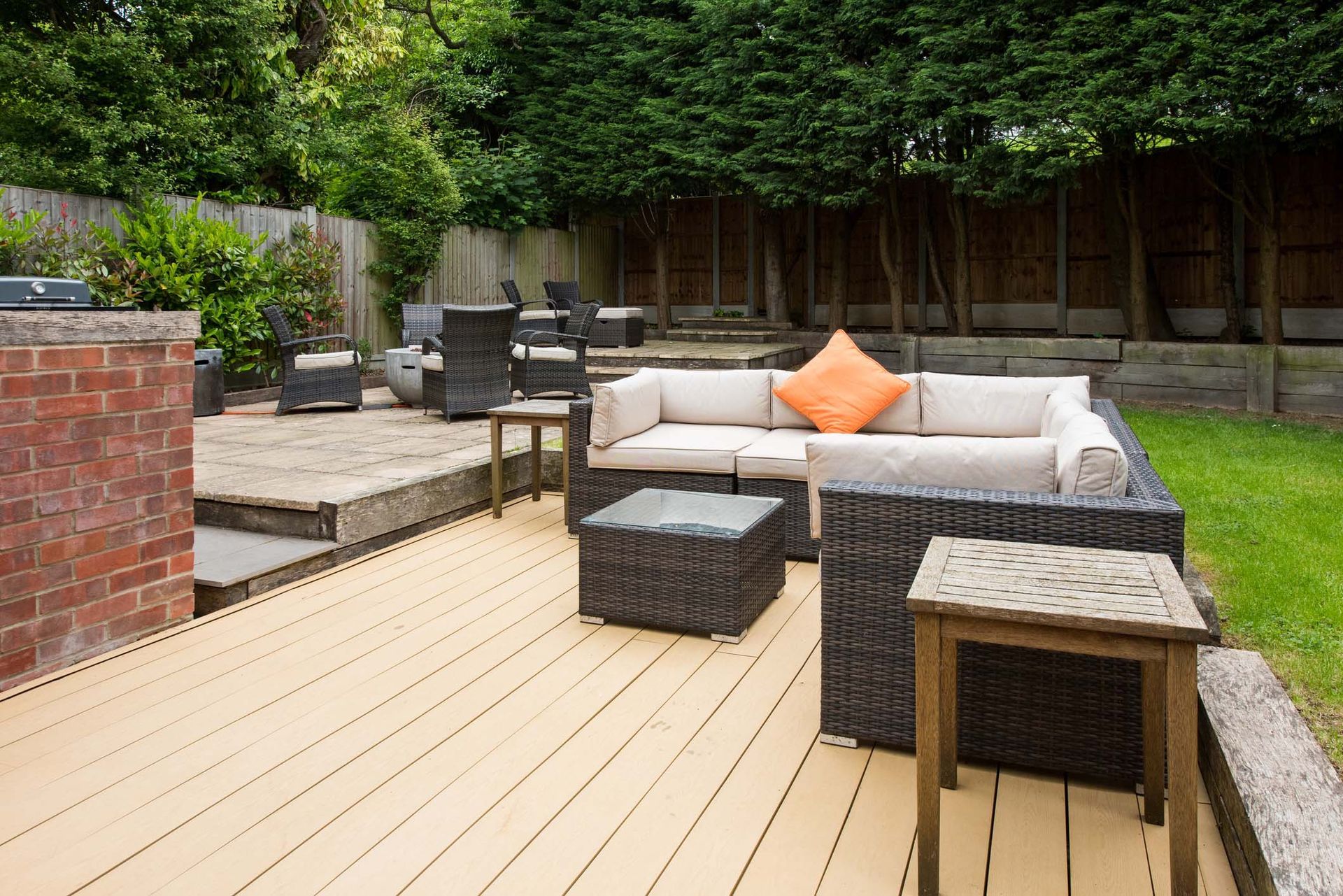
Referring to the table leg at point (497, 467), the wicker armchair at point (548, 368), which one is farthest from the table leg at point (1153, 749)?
the wicker armchair at point (548, 368)

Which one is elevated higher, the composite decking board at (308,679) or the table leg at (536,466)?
the table leg at (536,466)

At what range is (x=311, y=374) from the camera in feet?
24.1

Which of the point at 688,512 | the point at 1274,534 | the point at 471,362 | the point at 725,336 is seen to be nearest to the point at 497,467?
the point at 688,512

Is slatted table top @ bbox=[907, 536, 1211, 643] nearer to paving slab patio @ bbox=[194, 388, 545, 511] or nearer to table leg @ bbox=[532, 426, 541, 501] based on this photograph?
paving slab patio @ bbox=[194, 388, 545, 511]

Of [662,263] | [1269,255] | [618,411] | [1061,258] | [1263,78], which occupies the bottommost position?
[618,411]

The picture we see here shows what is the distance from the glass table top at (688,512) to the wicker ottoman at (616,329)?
7.84 meters

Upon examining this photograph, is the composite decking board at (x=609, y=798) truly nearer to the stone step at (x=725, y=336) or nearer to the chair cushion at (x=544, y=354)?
the chair cushion at (x=544, y=354)

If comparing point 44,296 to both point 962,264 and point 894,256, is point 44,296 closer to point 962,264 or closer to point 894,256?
point 962,264

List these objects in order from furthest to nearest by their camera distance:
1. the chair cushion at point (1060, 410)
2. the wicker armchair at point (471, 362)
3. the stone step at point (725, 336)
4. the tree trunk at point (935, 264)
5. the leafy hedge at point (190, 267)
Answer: the stone step at point (725, 336)
the tree trunk at point (935, 264)
the leafy hedge at point (190, 267)
the wicker armchair at point (471, 362)
the chair cushion at point (1060, 410)

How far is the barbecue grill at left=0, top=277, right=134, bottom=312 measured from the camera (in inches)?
105

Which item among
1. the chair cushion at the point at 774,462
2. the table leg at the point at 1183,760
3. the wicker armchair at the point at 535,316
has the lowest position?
the table leg at the point at 1183,760

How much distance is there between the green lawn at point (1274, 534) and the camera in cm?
265

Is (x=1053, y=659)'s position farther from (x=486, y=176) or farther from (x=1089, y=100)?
(x=486, y=176)

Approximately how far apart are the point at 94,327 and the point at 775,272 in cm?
1092
